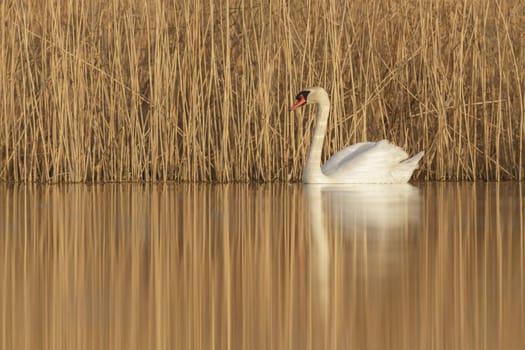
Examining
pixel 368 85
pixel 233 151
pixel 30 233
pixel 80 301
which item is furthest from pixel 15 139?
pixel 80 301

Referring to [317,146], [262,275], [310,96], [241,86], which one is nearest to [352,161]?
[317,146]

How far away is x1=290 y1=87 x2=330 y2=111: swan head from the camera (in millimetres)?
8992

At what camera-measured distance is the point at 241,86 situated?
9547mm

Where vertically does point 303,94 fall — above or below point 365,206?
above

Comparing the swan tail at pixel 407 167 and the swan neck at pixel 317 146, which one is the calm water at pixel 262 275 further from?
the swan tail at pixel 407 167

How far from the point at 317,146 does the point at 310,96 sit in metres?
0.41

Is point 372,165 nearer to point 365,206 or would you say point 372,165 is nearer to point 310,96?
point 310,96

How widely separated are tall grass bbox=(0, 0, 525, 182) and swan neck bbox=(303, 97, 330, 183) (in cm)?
29

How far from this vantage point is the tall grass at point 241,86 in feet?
30.7

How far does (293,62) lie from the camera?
9.50 metres

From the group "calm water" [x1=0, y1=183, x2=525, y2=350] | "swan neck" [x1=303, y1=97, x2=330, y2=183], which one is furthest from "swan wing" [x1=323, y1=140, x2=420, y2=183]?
"calm water" [x1=0, y1=183, x2=525, y2=350]

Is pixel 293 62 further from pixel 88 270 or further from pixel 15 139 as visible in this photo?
pixel 88 270

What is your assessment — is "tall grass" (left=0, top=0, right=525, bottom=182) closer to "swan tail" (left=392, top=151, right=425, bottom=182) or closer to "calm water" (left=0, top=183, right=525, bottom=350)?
"swan tail" (left=392, top=151, right=425, bottom=182)

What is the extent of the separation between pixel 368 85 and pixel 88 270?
586 cm
